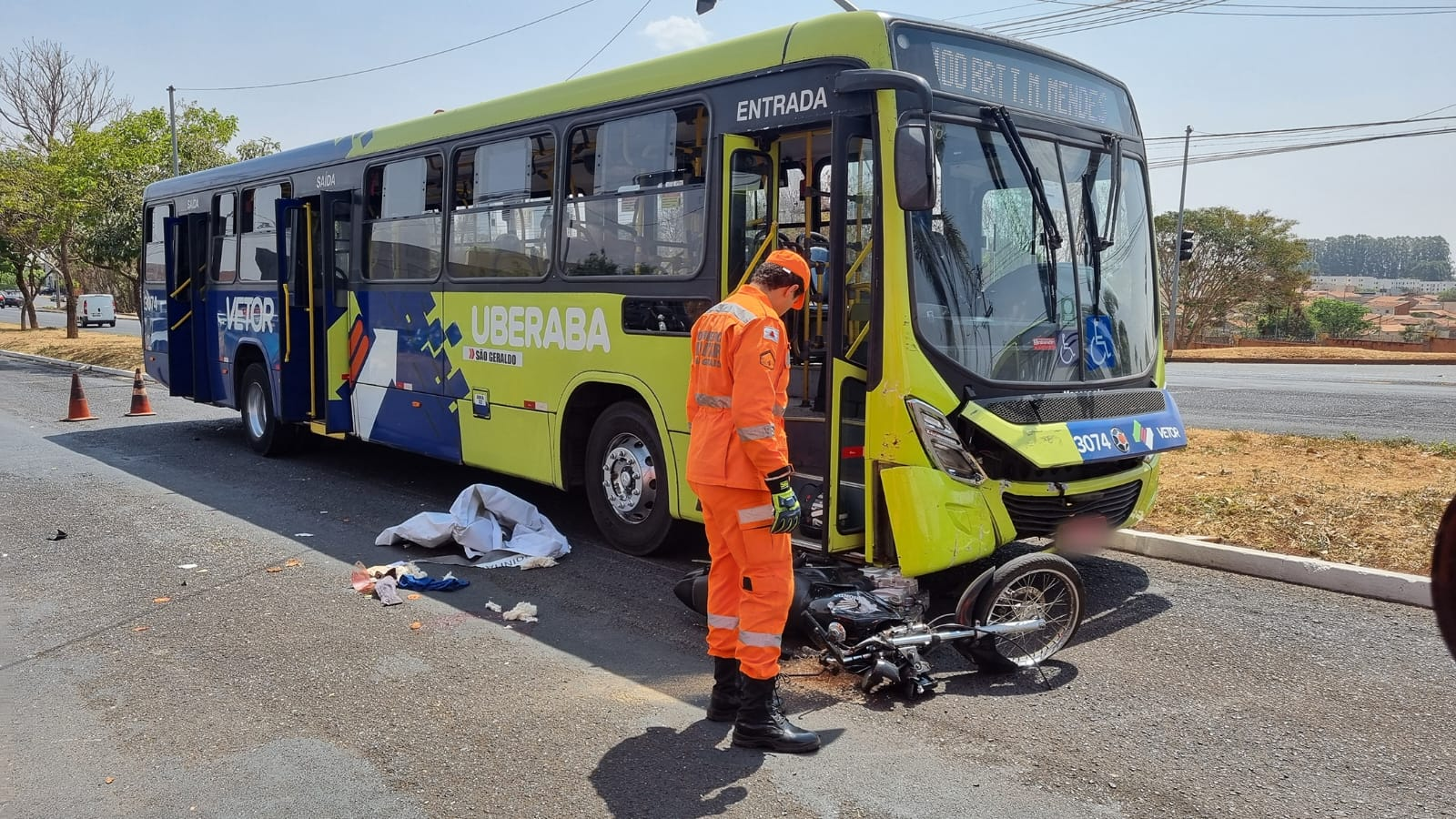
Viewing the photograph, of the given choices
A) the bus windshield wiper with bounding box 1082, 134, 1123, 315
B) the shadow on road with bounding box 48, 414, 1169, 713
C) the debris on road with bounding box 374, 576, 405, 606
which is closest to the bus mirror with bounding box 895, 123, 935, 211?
the bus windshield wiper with bounding box 1082, 134, 1123, 315

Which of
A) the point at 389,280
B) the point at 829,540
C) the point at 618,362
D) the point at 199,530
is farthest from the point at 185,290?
A: the point at 829,540

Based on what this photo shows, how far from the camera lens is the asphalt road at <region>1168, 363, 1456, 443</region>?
43.5ft

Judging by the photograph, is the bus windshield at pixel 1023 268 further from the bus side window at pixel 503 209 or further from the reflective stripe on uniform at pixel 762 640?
the bus side window at pixel 503 209

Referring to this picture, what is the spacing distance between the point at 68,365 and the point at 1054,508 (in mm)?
26755

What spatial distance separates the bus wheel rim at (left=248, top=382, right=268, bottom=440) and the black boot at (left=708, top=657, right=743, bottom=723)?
843 cm

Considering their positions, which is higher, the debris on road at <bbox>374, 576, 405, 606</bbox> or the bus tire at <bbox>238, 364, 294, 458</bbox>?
the bus tire at <bbox>238, 364, 294, 458</bbox>

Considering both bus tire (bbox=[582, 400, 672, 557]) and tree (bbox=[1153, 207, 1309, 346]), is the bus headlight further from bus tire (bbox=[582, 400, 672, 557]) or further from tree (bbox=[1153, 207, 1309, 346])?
tree (bbox=[1153, 207, 1309, 346])

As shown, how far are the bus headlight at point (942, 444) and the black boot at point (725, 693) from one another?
143 cm

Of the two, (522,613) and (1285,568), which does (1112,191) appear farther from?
(522,613)

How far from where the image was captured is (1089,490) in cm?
550

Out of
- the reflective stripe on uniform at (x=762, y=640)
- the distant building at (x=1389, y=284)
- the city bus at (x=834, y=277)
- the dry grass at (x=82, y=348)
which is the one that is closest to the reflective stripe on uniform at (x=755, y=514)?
the reflective stripe on uniform at (x=762, y=640)

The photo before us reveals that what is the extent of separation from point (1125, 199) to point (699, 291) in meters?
2.51

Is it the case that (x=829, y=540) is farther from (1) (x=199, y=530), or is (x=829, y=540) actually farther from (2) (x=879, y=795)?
(1) (x=199, y=530)

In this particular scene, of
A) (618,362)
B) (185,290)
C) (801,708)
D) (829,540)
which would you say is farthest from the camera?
(185,290)
